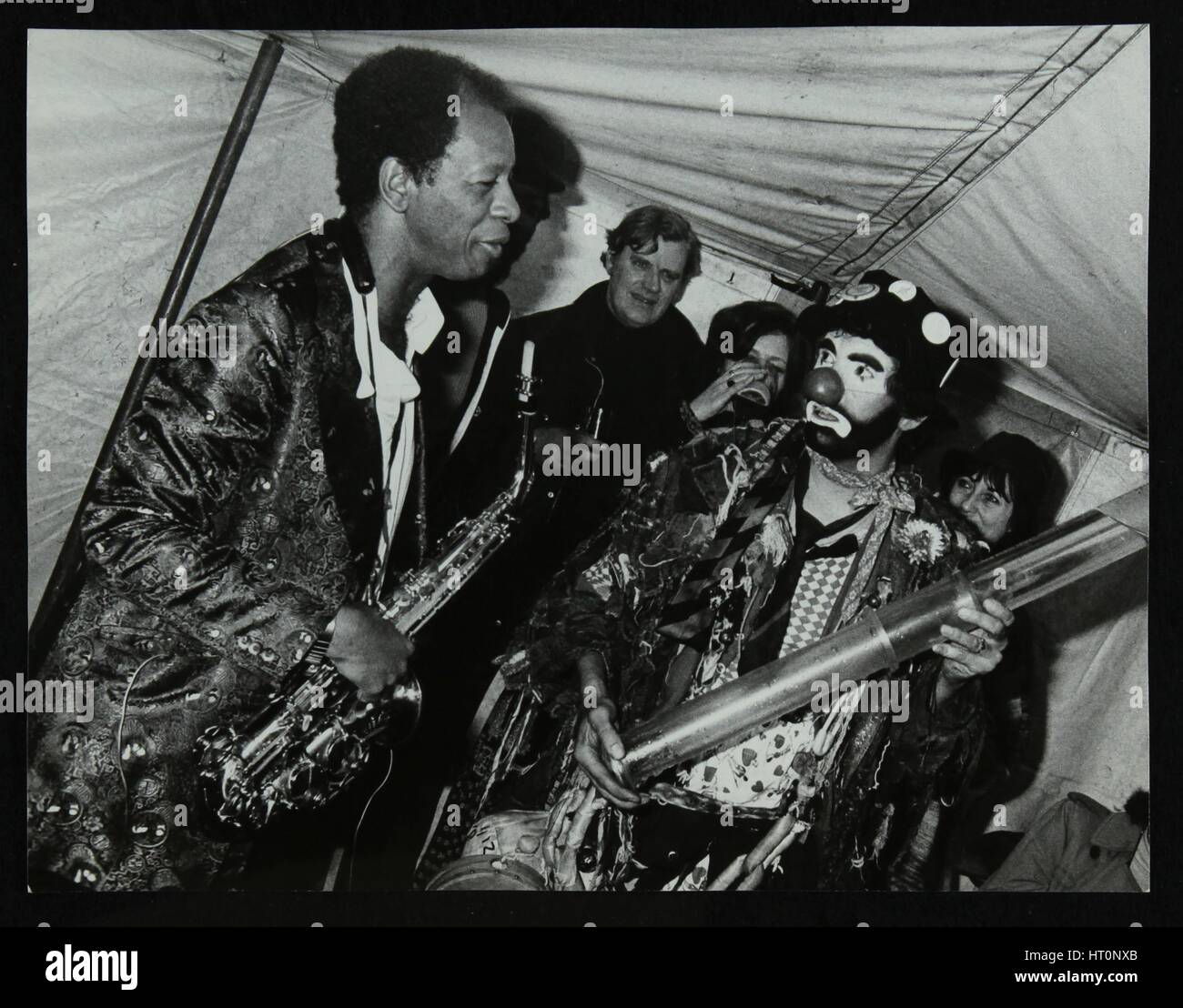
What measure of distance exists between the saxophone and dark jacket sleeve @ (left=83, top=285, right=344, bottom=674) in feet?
0.24

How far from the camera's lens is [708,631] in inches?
92.1

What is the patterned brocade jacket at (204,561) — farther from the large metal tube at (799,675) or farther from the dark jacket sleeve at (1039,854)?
the dark jacket sleeve at (1039,854)

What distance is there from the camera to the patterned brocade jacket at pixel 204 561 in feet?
7.38

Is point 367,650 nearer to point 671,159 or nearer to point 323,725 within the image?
point 323,725

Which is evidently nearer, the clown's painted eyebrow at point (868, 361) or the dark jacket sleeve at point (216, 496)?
the dark jacket sleeve at point (216, 496)

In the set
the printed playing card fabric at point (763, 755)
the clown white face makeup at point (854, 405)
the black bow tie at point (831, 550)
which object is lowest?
the printed playing card fabric at point (763, 755)

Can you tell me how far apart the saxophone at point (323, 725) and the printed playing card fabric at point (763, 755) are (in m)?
0.45

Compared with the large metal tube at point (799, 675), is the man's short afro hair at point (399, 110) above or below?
above

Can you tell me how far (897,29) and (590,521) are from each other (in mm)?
981

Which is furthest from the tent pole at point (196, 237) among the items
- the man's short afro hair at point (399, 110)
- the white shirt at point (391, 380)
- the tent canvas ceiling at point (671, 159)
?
the white shirt at point (391, 380)

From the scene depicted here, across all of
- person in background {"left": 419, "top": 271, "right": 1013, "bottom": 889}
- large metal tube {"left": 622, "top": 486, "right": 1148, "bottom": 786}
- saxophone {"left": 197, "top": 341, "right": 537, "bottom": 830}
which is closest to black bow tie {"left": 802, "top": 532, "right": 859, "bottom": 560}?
person in background {"left": 419, "top": 271, "right": 1013, "bottom": 889}

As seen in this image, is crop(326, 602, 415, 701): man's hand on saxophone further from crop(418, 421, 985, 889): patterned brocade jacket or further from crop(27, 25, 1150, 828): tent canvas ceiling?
crop(27, 25, 1150, 828): tent canvas ceiling

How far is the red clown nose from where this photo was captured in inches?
92.6
